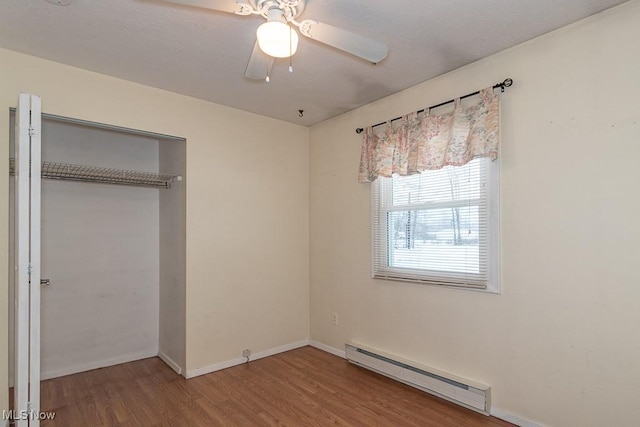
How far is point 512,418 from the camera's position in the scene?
2361mm

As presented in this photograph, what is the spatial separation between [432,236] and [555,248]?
0.88 metres

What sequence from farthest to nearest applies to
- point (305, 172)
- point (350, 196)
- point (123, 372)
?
1. point (305, 172)
2. point (350, 196)
3. point (123, 372)

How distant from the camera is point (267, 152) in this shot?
3.79 m

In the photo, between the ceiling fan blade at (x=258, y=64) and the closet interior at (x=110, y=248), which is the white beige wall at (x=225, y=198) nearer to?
the closet interior at (x=110, y=248)

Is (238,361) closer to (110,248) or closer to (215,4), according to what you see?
(110,248)

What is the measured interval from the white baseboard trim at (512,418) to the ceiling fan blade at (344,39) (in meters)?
2.44

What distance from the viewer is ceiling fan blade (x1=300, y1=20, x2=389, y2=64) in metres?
1.68

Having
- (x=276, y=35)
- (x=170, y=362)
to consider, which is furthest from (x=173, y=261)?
(x=276, y=35)

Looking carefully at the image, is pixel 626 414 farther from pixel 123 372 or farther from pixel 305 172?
pixel 123 372

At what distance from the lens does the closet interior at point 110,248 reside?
3252 mm

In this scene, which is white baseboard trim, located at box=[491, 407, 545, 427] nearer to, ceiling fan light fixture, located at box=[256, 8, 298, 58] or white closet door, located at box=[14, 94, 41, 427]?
ceiling fan light fixture, located at box=[256, 8, 298, 58]

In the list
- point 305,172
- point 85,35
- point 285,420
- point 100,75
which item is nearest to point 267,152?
point 305,172

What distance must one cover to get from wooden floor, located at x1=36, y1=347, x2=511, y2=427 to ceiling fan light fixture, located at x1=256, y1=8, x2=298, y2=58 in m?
2.33

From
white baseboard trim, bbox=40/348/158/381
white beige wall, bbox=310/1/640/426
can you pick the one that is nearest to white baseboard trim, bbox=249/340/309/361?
white baseboard trim, bbox=40/348/158/381
